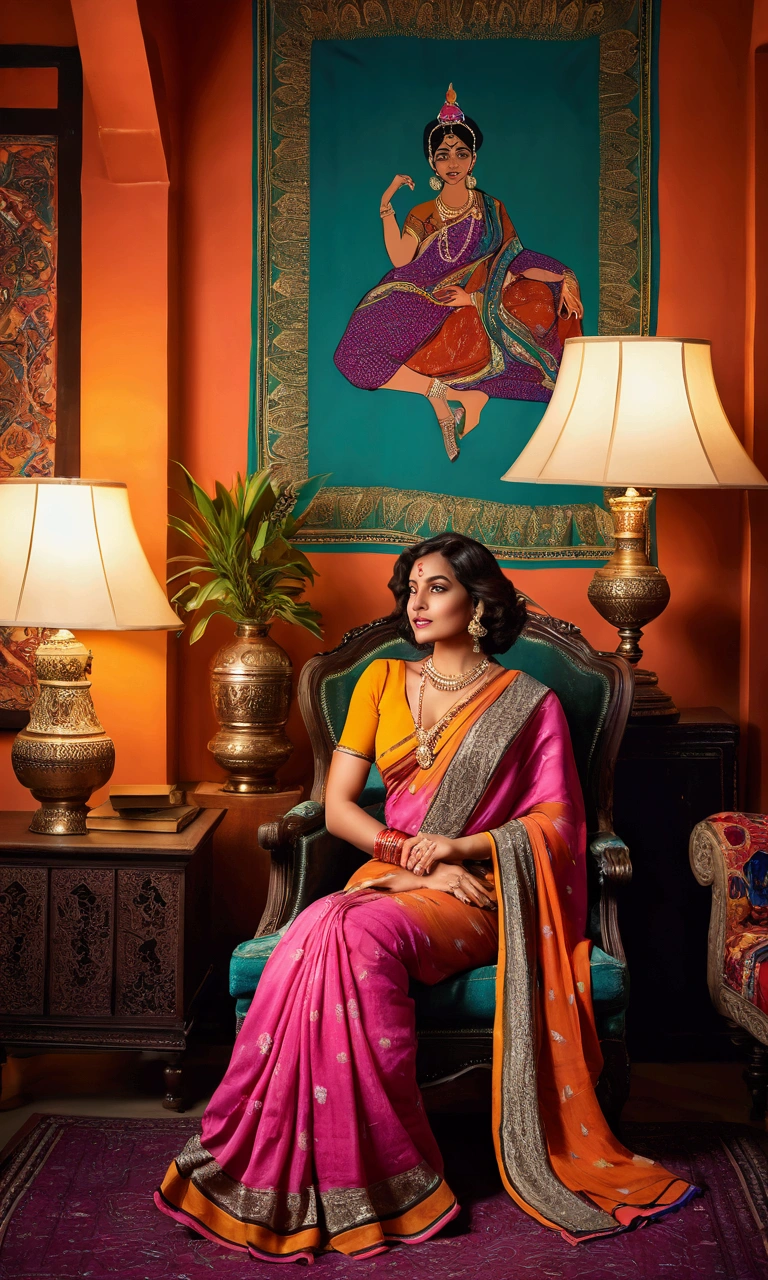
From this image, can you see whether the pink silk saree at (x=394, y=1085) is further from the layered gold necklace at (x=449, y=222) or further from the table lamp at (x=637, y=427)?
the layered gold necklace at (x=449, y=222)

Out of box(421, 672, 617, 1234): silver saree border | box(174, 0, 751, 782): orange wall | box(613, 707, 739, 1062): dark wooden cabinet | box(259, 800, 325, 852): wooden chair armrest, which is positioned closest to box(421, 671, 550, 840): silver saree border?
box(421, 672, 617, 1234): silver saree border

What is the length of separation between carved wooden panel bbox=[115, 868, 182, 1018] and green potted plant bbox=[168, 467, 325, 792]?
1.63 ft

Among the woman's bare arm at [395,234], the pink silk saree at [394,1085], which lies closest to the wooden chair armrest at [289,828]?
the pink silk saree at [394,1085]

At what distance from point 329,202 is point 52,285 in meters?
0.88

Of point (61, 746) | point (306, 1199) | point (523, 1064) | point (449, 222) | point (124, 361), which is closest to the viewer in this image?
point (306, 1199)

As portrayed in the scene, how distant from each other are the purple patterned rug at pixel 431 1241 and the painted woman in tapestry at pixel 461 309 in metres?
2.07

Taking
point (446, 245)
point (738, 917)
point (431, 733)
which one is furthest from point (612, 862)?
point (446, 245)

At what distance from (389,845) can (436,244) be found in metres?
1.93

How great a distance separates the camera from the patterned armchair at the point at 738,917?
108 inches

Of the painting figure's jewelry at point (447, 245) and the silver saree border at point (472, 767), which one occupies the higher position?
the painting figure's jewelry at point (447, 245)

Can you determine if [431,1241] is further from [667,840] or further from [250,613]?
[250,613]

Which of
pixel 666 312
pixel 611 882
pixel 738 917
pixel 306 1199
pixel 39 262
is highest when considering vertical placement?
pixel 39 262

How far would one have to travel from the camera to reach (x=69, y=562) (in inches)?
120

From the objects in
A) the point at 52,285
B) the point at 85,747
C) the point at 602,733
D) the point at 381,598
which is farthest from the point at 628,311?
the point at 85,747
